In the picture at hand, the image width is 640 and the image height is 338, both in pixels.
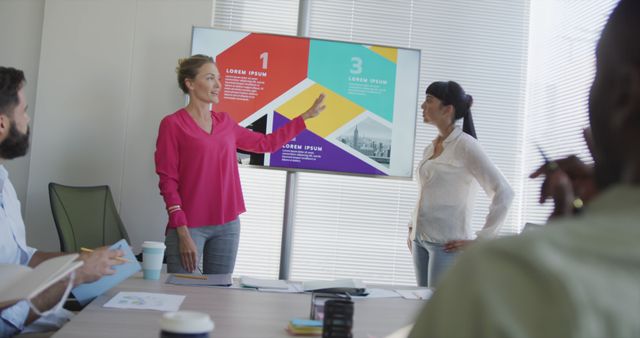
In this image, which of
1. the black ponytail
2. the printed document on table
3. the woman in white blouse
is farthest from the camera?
the black ponytail

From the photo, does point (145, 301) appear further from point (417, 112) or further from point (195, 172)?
point (417, 112)

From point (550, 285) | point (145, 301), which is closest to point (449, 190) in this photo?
point (145, 301)

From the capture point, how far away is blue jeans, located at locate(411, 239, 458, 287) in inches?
107

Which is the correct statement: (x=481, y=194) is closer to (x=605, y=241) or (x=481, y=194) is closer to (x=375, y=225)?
(x=375, y=225)

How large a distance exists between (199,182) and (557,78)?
8.51 ft

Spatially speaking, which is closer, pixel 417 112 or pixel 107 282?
pixel 107 282

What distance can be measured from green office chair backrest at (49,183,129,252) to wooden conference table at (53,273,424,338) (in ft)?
3.90

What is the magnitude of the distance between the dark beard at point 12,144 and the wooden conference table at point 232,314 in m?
0.62

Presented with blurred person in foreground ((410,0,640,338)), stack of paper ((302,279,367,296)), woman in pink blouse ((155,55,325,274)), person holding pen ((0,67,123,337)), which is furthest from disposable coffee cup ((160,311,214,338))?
woman in pink blouse ((155,55,325,274))

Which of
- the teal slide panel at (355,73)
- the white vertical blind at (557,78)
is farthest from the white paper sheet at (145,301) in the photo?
the white vertical blind at (557,78)

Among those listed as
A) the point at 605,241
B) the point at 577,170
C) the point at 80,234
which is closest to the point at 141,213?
the point at 80,234

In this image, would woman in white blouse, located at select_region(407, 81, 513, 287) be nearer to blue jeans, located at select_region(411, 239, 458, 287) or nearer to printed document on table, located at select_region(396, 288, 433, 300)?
blue jeans, located at select_region(411, 239, 458, 287)

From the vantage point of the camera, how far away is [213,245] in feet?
8.88

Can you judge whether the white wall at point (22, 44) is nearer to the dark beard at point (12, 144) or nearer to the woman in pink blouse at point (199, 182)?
the woman in pink blouse at point (199, 182)
